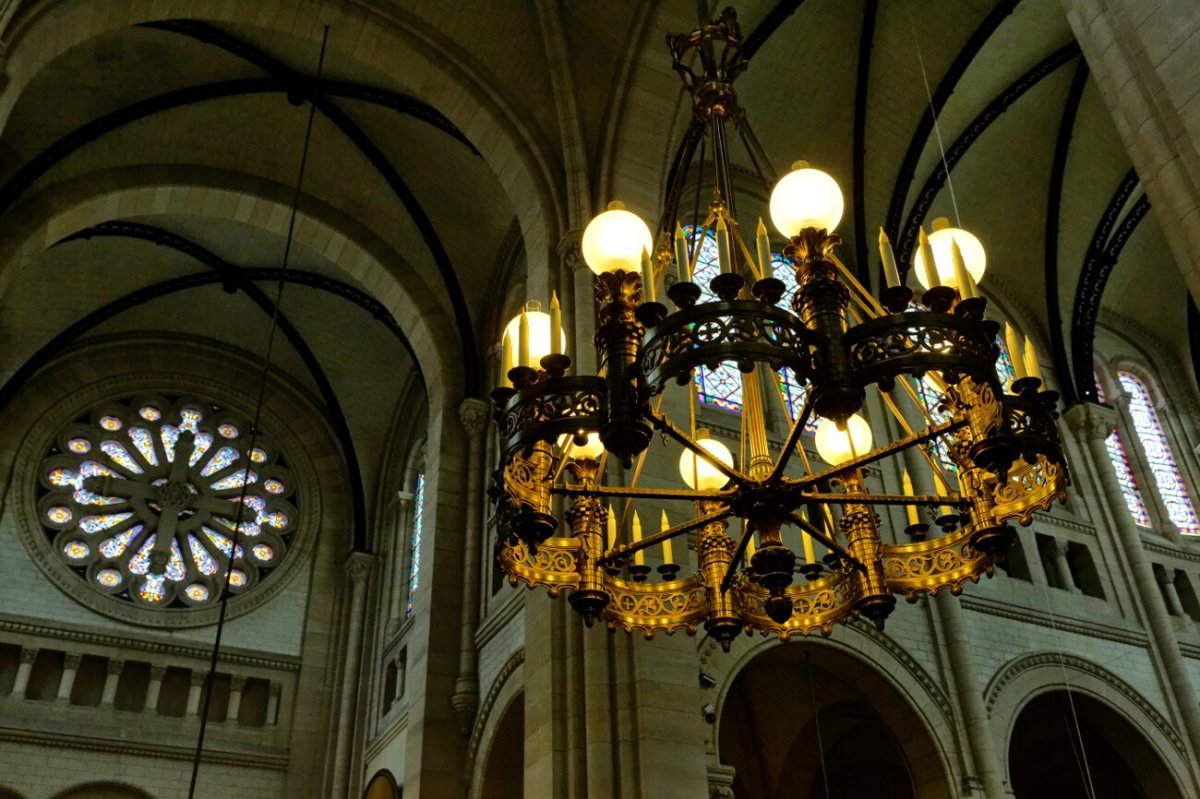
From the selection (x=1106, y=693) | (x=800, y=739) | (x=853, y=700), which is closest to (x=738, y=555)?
(x=853, y=700)

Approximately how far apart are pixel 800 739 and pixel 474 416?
5409 mm

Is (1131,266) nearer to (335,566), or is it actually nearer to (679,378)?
(335,566)

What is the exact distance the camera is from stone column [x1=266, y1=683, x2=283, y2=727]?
1495 centimetres

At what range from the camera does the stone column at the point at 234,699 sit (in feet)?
48.2

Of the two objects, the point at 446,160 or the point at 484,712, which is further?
the point at 446,160

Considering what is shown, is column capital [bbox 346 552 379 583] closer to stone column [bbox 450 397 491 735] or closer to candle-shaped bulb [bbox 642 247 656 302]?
stone column [bbox 450 397 491 735]

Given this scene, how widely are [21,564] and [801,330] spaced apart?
13218mm

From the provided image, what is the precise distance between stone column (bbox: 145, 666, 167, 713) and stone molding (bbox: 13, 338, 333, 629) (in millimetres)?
618

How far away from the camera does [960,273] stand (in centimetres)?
494

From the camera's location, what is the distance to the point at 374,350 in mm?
16562

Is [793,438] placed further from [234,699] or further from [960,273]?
[234,699]

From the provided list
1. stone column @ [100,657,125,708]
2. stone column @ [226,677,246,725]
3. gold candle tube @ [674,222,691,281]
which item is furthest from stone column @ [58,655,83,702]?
gold candle tube @ [674,222,691,281]

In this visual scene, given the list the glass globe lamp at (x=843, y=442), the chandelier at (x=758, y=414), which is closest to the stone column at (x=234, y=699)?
the chandelier at (x=758, y=414)

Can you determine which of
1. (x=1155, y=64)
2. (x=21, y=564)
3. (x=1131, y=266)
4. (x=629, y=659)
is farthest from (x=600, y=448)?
(x=1131, y=266)
